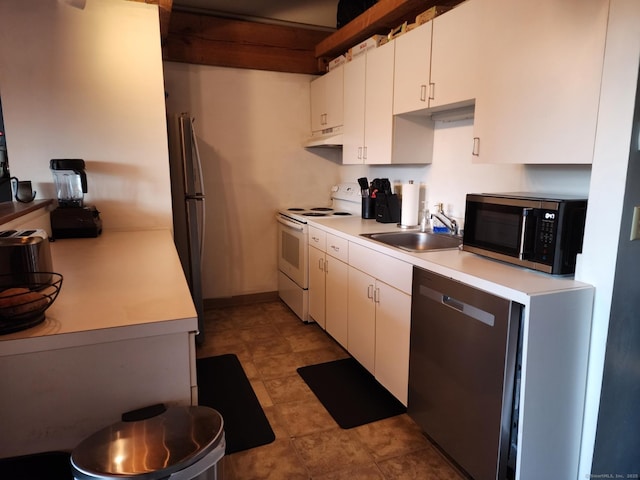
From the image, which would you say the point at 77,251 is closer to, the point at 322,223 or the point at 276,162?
the point at 322,223

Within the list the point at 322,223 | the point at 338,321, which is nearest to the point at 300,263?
the point at 322,223

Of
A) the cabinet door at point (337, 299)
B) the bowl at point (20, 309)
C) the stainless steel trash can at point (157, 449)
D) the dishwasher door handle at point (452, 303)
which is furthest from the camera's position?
the cabinet door at point (337, 299)

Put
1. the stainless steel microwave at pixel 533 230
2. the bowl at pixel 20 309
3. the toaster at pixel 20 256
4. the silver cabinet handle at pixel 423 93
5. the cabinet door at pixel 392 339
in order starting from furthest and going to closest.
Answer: the silver cabinet handle at pixel 423 93 < the cabinet door at pixel 392 339 < the stainless steel microwave at pixel 533 230 < the toaster at pixel 20 256 < the bowl at pixel 20 309

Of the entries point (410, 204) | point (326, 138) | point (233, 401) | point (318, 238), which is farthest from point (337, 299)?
point (326, 138)

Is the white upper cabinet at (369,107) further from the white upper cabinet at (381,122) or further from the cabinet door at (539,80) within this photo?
the cabinet door at (539,80)

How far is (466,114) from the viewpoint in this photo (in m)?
2.46

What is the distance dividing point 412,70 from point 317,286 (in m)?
1.70

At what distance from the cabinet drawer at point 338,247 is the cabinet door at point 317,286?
155mm

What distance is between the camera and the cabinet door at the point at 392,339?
2113 millimetres

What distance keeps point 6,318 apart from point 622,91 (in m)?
1.93

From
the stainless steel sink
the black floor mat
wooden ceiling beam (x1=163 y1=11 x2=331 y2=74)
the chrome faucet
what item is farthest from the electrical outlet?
wooden ceiling beam (x1=163 y1=11 x2=331 y2=74)

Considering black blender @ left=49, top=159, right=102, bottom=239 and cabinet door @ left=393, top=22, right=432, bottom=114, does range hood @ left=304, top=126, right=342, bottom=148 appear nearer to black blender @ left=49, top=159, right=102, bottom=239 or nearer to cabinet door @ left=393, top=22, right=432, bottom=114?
cabinet door @ left=393, top=22, right=432, bottom=114

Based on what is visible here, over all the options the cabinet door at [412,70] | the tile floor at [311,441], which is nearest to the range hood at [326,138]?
the cabinet door at [412,70]

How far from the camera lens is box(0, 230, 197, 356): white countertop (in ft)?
3.39
